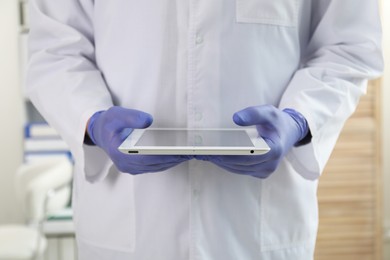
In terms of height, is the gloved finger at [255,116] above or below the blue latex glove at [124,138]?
above

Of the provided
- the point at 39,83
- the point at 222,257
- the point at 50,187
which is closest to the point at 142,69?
the point at 39,83

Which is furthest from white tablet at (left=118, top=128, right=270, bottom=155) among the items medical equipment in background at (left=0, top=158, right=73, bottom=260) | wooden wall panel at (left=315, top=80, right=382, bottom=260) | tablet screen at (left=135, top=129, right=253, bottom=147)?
wooden wall panel at (left=315, top=80, right=382, bottom=260)

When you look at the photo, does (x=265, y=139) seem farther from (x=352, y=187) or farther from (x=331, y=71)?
(x=352, y=187)

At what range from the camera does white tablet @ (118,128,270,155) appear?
75cm

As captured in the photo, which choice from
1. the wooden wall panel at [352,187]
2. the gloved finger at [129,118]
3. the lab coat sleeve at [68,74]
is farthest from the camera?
the wooden wall panel at [352,187]

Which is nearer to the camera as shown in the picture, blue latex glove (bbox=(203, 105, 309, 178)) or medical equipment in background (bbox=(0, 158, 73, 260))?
blue latex glove (bbox=(203, 105, 309, 178))

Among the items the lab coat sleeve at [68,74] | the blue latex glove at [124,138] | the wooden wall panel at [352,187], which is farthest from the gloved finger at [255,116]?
the wooden wall panel at [352,187]

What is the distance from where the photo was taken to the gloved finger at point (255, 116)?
841 millimetres

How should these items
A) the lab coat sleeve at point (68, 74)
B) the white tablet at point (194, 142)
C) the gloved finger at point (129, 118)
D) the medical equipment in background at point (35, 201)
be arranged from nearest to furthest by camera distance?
1. the white tablet at point (194, 142)
2. the gloved finger at point (129, 118)
3. the lab coat sleeve at point (68, 74)
4. the medical equipment in background at point (35, 201)

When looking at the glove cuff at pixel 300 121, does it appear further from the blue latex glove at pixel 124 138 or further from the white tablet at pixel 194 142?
the blue latex glove at pixel 124 138

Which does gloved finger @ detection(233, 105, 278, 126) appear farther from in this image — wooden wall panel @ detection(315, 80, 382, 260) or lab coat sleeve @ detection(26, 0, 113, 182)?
wooden wall panel @ detection(315, 80, 382, 260)

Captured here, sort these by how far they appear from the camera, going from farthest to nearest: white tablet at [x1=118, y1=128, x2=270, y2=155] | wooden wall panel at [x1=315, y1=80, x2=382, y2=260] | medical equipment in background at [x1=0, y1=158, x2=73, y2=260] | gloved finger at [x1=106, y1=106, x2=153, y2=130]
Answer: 1. wooden wall panel at [x1=315, y1=80, x2=382, y2=260]
2. medical equipment in background at [x1=0, y1=158, x2=73, y2=260]
3. gloved finger at [x1=106, y1=106, x2=153, y2=130]
4. white tablet at [x1=118, y1=128, x2=270, y2=155]

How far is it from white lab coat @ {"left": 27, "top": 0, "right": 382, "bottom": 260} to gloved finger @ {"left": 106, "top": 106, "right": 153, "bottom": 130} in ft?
0.30

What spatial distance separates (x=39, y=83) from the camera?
40.7 inches
